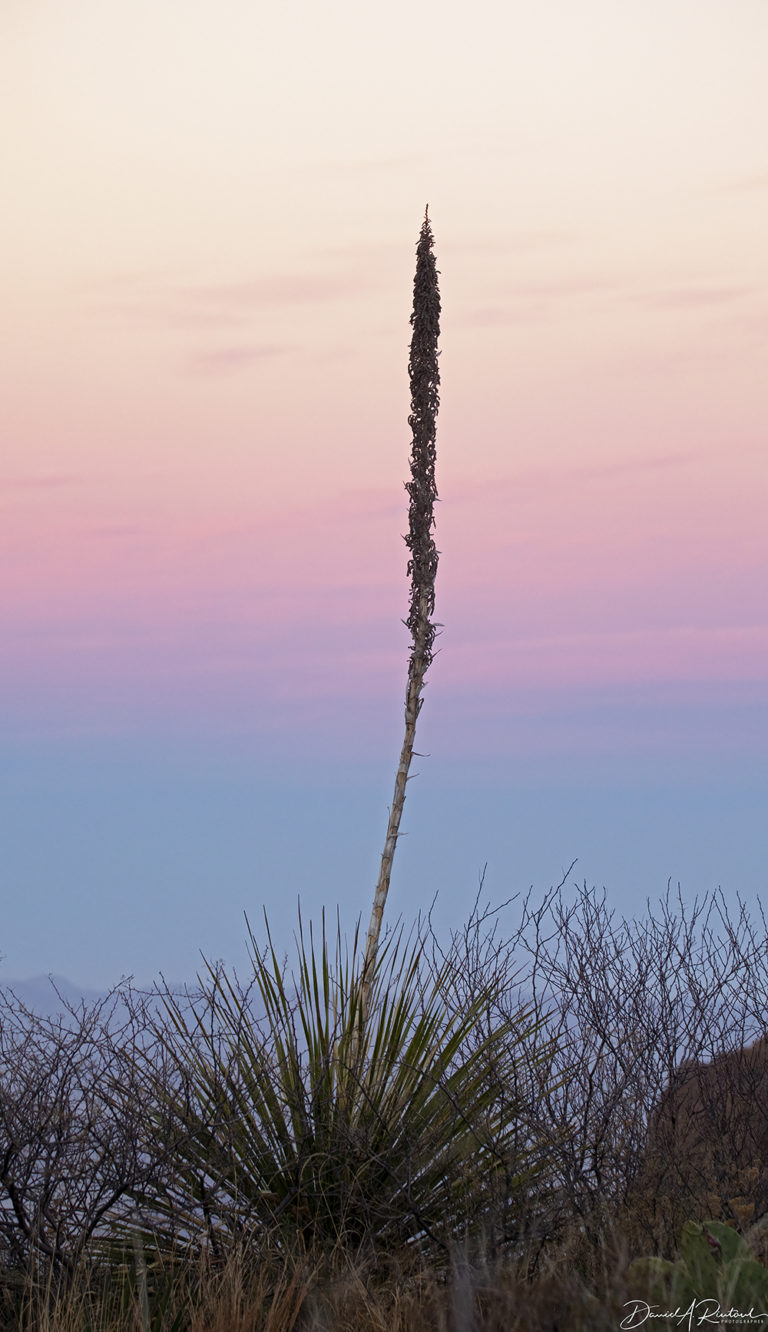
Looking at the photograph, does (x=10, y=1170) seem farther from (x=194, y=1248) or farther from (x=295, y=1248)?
(x=295, y=1248)

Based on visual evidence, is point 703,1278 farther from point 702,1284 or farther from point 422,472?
point 422,472

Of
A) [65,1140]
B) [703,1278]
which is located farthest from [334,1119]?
[703,1278]

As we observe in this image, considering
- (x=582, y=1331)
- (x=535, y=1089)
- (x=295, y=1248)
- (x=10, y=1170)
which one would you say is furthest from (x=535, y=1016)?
(x=582, y=1331)

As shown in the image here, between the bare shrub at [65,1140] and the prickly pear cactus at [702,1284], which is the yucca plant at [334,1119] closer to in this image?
the bare shrub at [65,1140]

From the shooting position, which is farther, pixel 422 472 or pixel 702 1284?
pixel 422 472

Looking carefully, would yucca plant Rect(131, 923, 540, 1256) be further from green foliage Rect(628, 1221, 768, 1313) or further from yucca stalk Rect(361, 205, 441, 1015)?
green foliage Rect(628, 1221, 768, 1313)

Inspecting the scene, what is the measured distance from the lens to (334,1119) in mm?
6711

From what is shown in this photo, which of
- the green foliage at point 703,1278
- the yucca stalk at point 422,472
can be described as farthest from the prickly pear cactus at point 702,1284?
the yucca stalk at point 422,472

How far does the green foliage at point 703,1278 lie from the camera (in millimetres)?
4344

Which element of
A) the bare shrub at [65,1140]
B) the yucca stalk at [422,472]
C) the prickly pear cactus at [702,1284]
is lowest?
the prickly pear cactus at [702,1284]

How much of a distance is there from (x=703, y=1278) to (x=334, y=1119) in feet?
8.34

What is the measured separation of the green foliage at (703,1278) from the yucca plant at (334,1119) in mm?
1826

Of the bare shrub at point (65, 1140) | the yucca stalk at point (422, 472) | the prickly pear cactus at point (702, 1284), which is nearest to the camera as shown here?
the prickly pear cactus at point (702, 1284)

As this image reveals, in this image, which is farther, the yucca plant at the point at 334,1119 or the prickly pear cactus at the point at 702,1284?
the yucca plant at the point at 334,1119
